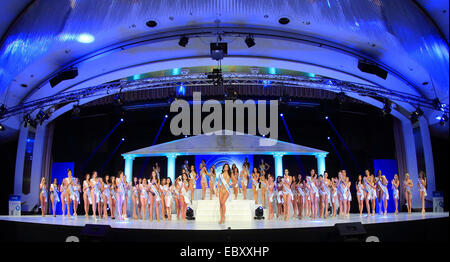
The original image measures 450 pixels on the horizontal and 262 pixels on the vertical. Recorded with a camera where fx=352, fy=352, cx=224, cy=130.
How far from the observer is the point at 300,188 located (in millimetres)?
12242

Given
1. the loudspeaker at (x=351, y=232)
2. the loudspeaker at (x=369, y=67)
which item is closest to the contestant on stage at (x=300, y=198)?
the loudspeaker at (x=369, y=67)

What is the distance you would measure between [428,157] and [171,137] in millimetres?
12325

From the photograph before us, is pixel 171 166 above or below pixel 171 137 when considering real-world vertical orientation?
below

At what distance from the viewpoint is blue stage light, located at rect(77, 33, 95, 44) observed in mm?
10312

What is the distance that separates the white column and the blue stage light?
1258 cm

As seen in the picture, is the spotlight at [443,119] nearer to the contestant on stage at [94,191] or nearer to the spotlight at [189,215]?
the spotlight at [189,215]

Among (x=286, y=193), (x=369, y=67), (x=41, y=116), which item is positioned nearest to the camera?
(x=369, y=67)

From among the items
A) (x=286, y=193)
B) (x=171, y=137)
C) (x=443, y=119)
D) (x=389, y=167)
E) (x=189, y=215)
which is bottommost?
(x=189, y=215)

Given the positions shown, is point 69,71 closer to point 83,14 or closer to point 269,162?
point 83,14

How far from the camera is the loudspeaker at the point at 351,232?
23.5 feet

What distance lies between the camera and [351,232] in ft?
23.7

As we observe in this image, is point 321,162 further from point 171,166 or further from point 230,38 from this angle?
point 230,38

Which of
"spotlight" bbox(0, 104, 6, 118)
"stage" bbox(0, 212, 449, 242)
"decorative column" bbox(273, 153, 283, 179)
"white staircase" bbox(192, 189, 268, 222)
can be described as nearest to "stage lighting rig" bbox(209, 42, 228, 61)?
"white staircase" bbox(192, 189, 268, 222)

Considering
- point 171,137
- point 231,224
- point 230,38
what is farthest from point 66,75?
point 171,137
